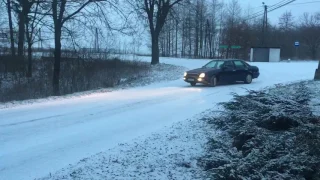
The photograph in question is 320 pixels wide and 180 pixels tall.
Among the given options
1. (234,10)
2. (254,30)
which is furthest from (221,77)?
(234,10)

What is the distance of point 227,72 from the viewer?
838 inches

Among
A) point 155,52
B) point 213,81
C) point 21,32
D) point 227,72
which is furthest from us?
point 155,52

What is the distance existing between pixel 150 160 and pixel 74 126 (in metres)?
3.83

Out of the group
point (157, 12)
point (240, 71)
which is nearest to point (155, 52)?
point (157, 12)

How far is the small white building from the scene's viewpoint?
Answer: 49562 millimetres

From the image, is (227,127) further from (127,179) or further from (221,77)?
(221,77)

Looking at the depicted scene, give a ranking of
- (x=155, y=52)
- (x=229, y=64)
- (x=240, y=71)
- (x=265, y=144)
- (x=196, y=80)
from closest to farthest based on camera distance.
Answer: (x=265, y=144)
(x=196, y=80)
(x=229, y=64)
(x=240, y=71)
(x=155, y=52)

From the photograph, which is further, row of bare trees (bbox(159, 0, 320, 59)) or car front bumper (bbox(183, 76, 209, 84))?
row of bare trees (bbox(159, 0, 320, 59))

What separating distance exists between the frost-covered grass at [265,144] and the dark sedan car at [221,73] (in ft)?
34.5

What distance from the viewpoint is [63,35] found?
2458 cm

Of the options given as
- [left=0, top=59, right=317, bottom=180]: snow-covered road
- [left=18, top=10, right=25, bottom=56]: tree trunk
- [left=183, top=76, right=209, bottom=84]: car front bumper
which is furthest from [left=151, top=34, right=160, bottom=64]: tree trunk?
[left=0, top=59, right=317, bottom=180]: snow-covered road

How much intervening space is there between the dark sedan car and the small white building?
27.8 metres

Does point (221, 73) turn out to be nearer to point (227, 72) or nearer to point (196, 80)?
point (227, 72)

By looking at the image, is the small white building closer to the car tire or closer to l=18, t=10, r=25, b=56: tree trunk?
the car tire
